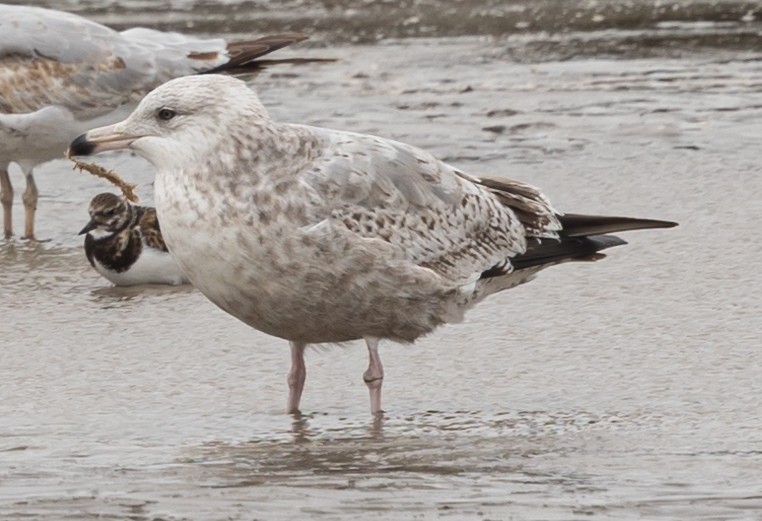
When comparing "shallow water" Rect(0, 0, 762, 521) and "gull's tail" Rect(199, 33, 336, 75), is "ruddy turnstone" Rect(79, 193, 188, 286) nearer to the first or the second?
"shallow water" Rect(0, 0, 762, 521)

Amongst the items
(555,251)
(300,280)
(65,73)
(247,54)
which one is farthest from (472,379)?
(247,54)

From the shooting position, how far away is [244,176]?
5926 millimetres

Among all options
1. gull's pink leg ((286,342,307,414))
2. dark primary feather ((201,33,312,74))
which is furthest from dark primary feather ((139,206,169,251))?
gull's pink leg ((286,342,307,414))

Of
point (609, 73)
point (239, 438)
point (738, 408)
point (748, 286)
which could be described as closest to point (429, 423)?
point (239, 438)

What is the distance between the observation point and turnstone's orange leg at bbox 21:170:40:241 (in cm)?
915

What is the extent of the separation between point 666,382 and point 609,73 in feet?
20.2

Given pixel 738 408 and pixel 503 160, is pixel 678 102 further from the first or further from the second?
pixel 738 408

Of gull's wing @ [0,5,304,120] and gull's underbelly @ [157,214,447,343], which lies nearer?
gull's underbelly @ [157,214,447,343]

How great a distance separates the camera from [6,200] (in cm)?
953

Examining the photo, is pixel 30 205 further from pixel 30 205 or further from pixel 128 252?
pixel 128 252

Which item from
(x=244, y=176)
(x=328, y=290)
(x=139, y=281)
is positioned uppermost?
(x=244, y=176)

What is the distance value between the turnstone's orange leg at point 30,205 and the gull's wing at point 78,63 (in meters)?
0.53

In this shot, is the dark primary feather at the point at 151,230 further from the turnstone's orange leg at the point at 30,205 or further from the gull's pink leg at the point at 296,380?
the gull's pink leg at the point at 296,380

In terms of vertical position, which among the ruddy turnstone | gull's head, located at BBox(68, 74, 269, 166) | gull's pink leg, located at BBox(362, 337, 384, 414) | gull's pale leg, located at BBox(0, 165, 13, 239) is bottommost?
gull's pale leg, located at BBox(0, 165, 13, 239)
